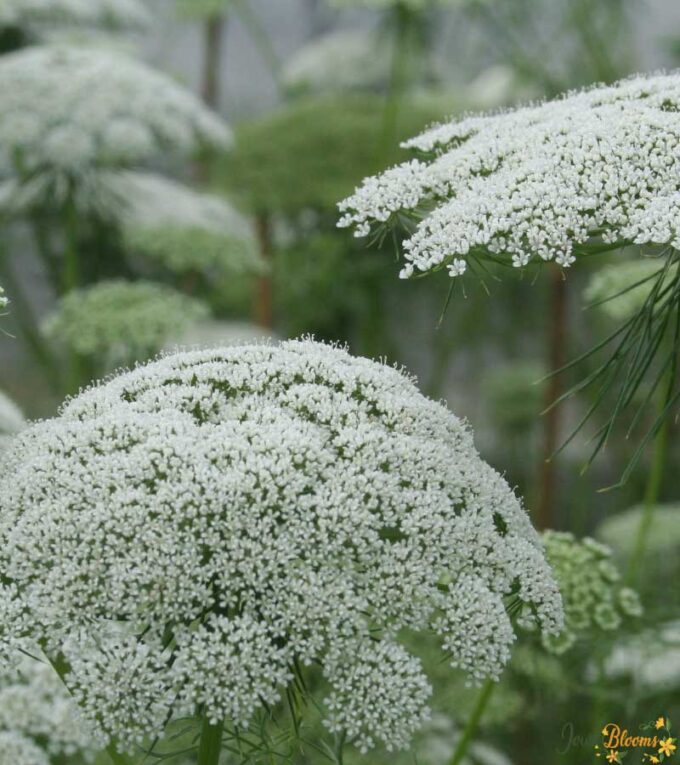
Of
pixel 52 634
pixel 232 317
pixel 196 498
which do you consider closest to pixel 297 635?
pixel 196 498

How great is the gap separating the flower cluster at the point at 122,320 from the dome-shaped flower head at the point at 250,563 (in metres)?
2.65

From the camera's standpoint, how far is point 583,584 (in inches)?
132

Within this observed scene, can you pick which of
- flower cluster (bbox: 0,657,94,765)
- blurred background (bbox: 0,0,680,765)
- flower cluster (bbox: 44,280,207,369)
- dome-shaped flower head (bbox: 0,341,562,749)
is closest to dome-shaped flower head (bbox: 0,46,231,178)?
blurred background (bbox: 0,0,680,765)

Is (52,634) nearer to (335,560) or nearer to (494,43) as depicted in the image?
(335,560)

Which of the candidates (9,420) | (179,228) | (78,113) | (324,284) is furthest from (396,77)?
(9,420)

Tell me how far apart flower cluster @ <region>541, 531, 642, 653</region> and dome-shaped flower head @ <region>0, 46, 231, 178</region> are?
2935 mm

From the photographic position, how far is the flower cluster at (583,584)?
10.9 feet

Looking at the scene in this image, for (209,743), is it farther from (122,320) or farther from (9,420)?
(122,320)

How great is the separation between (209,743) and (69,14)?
185 inches

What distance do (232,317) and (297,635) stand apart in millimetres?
7310

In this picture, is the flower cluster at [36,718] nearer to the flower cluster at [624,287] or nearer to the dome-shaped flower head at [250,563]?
the dome-shaped flower head at [250,563]

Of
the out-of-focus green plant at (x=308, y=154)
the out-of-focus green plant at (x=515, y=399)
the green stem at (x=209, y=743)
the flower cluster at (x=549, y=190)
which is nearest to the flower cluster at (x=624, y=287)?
the flower cluster at (x=549, y=190)

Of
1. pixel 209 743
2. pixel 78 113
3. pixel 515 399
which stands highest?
pixel 515 399

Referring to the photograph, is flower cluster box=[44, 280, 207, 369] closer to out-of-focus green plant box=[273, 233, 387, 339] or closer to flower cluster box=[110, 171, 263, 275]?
flower cluster box=[110, 171, 263, 275]
